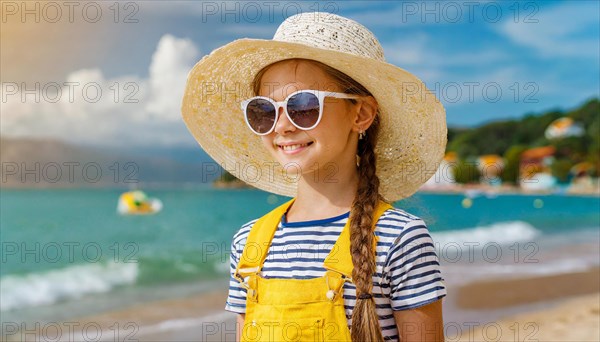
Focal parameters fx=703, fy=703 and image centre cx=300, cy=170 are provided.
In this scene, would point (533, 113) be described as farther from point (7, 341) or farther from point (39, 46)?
point (7, 341)

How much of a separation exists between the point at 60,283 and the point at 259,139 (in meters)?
9.32

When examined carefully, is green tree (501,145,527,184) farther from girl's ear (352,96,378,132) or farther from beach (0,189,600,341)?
girl's ear (352,96,378,132)

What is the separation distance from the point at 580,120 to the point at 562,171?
23.2 ft

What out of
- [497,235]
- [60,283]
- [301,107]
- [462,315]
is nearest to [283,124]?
[301,107]

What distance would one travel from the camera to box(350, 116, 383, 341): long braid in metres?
1.71

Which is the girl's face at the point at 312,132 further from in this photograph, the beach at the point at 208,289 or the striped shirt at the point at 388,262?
the beach at the point at 208,289

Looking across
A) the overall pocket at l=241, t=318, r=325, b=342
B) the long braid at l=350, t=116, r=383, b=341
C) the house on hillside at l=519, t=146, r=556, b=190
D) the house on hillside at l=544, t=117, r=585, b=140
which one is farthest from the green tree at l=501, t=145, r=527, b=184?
the overall pocket at l=241, t=318, r=325, b=342

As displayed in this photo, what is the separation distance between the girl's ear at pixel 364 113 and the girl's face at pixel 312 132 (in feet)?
0.05

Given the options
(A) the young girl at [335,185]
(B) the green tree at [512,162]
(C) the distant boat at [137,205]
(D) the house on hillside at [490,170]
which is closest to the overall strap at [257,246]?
(A) the young girl at [335,185]

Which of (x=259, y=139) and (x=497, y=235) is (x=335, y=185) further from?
(x=497, y=235)

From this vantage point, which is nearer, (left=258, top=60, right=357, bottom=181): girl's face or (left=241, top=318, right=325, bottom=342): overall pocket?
(left=241, top=318, right=325, bottom=342): overall pocket

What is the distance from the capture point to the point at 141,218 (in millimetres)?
25391

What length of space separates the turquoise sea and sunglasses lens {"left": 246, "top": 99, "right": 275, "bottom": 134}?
1.90ft

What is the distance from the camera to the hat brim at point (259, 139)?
1.92m
